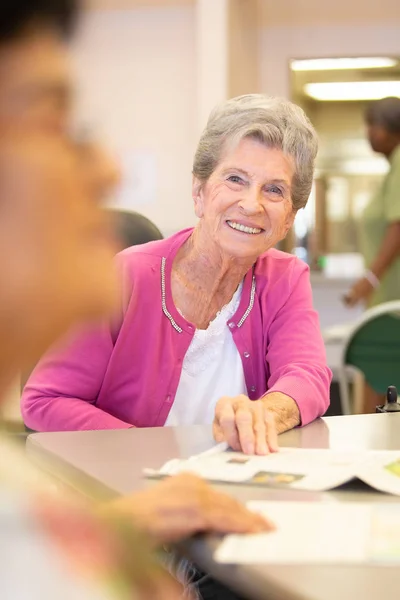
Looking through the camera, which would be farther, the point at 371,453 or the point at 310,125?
the point at 310,125

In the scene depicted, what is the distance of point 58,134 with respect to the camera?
1.21 ft

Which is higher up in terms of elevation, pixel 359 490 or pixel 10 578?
pixel 10 578

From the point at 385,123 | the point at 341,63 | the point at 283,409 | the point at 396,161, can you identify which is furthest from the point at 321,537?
the point at 341,63

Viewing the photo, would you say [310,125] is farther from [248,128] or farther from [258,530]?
[258,530]

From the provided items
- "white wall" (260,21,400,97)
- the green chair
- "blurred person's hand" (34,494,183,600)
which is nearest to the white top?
"blurred person's hand" (34,494,183,600)

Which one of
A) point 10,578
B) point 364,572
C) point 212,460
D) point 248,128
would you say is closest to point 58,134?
point 10,578

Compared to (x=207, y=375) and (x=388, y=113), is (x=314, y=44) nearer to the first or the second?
(x=388, y=113)

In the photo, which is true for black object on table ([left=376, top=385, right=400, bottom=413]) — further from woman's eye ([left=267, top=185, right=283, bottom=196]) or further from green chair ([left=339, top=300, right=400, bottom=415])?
green chair ([left=339, top=300, right=400, bottom=415])

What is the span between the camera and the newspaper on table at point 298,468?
3.99 ft

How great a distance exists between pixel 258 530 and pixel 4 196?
72cm

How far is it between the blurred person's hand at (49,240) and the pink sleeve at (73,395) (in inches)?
51.5

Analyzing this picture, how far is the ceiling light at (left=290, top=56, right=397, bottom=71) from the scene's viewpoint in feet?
20.8

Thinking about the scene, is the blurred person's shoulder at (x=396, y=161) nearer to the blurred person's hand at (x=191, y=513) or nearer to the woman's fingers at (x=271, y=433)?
the woman's fingers at (x=271, y=433)

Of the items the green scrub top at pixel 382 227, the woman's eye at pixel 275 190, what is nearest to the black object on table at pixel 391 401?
the woman's eye at pixel 275 190
